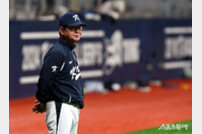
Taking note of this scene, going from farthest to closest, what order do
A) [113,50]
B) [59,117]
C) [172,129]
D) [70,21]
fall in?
[113,50] < [172,129] < [70,21] < [59,117]

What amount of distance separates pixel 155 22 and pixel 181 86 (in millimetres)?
2290

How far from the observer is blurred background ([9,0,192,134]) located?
37.9 ft

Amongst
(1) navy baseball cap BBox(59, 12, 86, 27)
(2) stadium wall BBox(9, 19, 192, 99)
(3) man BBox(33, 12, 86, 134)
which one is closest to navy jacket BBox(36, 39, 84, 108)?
(3) man BBox(33, 12, 86, 134)

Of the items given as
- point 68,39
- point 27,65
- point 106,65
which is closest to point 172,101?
point 106,65

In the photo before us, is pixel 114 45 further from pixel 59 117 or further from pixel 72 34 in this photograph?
pixel 59 117

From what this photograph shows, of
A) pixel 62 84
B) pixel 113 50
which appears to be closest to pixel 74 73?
pixel 62 84

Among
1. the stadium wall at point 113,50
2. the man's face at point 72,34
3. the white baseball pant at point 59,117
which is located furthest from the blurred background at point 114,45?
the man's face at point 72,34

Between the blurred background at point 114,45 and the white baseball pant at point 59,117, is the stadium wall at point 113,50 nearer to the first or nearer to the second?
the blurred background at point 114,45

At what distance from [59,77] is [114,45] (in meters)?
8.52

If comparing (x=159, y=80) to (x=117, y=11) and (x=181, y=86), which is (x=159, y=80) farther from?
(x=117, y=11)

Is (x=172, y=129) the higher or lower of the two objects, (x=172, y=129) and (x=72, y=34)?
the lower

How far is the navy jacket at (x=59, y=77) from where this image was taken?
515 cm

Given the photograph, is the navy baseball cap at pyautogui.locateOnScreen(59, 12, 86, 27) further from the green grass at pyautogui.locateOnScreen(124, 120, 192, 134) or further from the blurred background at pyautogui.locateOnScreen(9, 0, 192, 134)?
the blurred background at pyautogui.locateOnScreen(9, 0, 192, 134)

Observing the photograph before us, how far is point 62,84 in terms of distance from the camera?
523 cm
